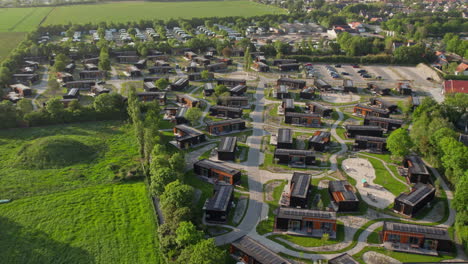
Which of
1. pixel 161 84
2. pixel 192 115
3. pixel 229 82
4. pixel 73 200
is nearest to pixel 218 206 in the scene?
pixel 73 200

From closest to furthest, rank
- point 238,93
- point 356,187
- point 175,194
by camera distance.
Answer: point 175,194 < point 356,187 < point 238,93

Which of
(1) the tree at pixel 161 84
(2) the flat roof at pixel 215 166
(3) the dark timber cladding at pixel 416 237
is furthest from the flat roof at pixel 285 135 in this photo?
(1) the tree at pixel 161 84

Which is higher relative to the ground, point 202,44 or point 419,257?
point 202,44

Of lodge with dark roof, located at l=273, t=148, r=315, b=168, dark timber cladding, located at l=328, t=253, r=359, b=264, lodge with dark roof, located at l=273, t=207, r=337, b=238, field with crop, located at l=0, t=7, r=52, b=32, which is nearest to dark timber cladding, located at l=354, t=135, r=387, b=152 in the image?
lodge with dark roof, located at l=273, t=148, r=315, b=168

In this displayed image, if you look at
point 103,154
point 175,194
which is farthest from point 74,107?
point 175,194

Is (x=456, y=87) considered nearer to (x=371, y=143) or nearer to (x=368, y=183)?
(x=371, y=143)

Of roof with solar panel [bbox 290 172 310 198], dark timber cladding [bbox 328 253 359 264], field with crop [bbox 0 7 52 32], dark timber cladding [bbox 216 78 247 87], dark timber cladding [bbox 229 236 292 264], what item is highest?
field with crop [bbox 0 7 52 32]

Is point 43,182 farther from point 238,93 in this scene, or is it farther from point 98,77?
point 98,77

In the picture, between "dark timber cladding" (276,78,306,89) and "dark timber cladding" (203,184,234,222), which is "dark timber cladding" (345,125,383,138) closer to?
"dark timber cladding" (276,78,306,89)
